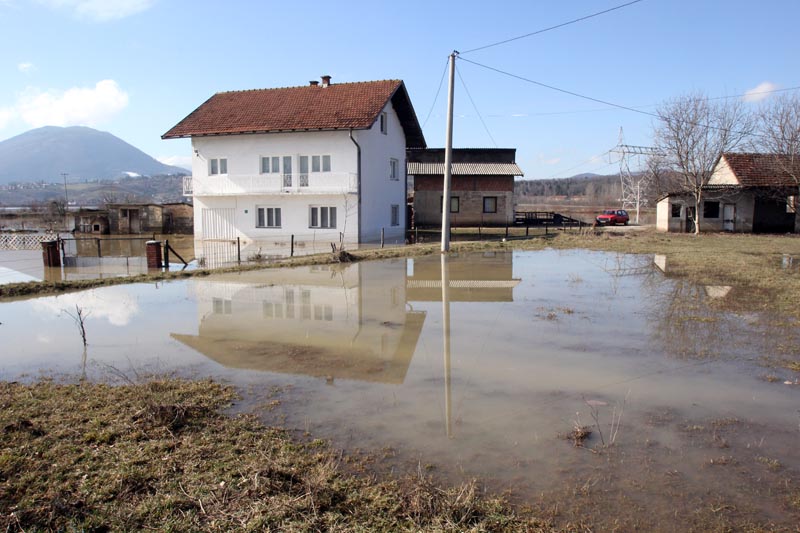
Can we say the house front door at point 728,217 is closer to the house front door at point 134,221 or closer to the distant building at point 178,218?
the distant building at point 178,218

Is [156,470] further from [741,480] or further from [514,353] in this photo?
[514,353]

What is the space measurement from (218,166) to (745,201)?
104ft

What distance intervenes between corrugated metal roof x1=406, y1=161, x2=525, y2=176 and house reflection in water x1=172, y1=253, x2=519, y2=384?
24.5 m

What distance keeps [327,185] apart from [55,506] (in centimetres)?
2397

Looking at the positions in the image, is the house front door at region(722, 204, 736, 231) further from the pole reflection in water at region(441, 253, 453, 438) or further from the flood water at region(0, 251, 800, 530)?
the pole reflection in water at region(441, 253, 453, 438)

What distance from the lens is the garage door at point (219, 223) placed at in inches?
1152

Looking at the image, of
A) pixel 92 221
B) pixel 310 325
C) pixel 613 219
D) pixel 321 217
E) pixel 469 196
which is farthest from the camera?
pixel 613 219

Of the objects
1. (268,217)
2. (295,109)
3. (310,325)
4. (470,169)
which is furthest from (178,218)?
(310,325)

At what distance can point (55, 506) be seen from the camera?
12.7ft

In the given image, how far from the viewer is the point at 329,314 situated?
1085 centimetres

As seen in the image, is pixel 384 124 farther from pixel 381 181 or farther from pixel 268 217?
pixel 268 217

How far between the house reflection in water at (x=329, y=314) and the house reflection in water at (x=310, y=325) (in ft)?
0.05

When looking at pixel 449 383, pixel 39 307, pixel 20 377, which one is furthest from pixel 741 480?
pixel 39 307

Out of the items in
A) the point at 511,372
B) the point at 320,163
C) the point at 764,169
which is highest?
the point at 764,169
